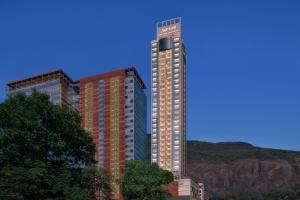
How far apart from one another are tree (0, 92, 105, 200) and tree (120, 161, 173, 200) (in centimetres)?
1598

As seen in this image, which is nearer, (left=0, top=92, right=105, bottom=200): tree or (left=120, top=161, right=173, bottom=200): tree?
(left=0, top=92, right=105, bottom=200): tree

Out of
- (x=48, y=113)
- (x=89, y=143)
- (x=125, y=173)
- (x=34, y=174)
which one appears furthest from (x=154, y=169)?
(x=34, y=174)

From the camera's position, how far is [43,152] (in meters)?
52.6

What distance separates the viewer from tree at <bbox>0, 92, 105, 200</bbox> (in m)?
47.5

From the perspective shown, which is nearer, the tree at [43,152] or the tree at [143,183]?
the tree at [43,152]

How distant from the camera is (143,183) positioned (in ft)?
242

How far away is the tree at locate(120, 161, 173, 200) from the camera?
2881 inches

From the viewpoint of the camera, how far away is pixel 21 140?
2028 inches

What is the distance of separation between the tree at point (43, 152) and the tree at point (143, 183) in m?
16.0

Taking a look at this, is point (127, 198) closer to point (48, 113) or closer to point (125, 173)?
point (125, 173)

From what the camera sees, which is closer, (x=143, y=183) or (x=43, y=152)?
(x=43, y=152)

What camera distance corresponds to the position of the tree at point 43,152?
47.5 m

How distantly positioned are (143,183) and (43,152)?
24.0m

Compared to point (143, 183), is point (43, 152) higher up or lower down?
higher up
